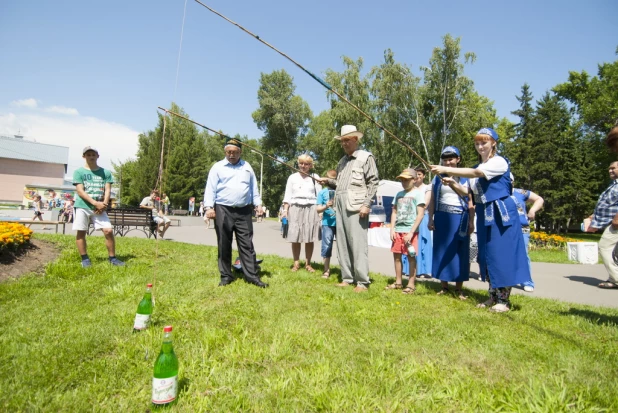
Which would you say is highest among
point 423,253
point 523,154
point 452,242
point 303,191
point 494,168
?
point 523,154

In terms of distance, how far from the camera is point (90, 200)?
6.05m

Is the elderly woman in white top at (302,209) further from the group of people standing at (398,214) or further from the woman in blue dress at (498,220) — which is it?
the woman in blue dress at (498,220)

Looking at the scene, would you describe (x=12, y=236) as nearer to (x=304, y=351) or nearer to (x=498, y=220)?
(x=304, y=351)

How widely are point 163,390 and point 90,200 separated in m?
5.02

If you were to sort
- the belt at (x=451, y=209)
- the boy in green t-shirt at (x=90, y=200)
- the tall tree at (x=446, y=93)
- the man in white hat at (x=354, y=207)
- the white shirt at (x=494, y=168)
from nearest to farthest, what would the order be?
the white shirt at (x=494, y=168)
the belt at (x=451, y=209)
the man in white hat at (x=354, y=207)
the boy in green t-shirt at (x=90, y=200)
the tall tree at (x=446, y=93)

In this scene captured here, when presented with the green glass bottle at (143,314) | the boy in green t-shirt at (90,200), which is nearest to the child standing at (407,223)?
the green glass bottle at (143,314)

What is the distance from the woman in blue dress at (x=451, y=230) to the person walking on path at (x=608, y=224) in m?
1.58

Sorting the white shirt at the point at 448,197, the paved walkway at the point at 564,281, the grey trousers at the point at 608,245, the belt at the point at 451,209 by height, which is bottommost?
the paved walkway at the point at 564,281

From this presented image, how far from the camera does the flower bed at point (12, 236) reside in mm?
5832

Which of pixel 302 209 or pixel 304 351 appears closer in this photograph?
pixel 304 351

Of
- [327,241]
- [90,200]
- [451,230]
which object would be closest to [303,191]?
[327,241]

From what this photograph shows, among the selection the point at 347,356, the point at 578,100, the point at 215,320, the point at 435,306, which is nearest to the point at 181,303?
the point at 215,320

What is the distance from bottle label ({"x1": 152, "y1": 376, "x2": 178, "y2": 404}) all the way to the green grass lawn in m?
0.11

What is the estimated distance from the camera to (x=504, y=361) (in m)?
2.76
